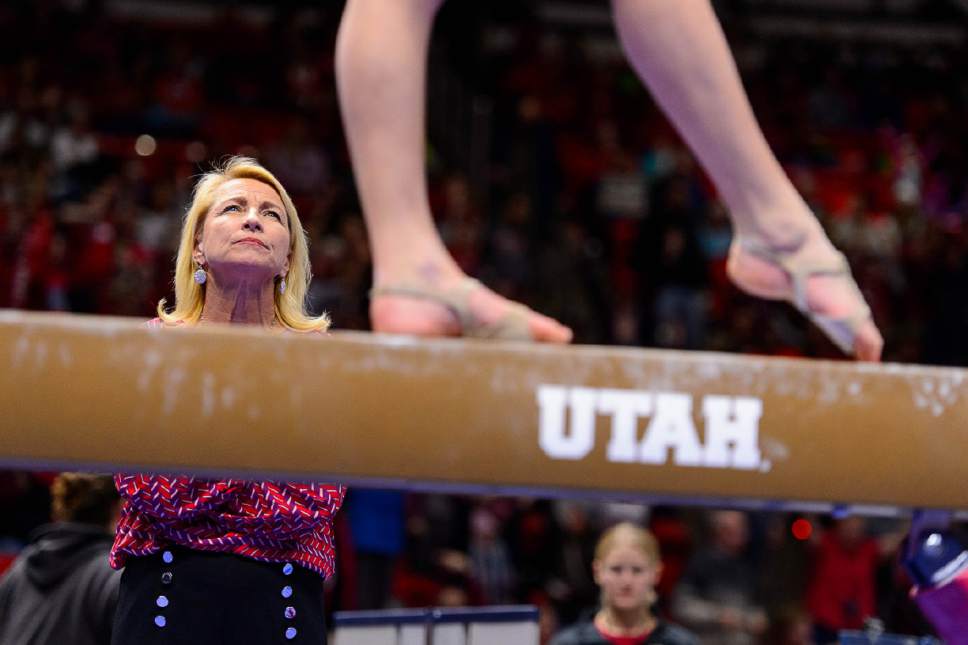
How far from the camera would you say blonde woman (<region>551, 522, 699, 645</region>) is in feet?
13.1

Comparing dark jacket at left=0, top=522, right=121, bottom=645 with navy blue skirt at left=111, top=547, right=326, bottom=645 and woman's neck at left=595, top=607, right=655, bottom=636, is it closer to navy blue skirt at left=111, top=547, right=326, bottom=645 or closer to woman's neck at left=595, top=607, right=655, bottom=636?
navy blue skirt at left=111, top=547, right=326, bottom=645

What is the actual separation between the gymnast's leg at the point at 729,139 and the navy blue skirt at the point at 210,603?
2.81 ft

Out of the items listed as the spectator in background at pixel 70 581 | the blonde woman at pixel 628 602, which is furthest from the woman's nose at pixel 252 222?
the blonde woman at pixel 628 602

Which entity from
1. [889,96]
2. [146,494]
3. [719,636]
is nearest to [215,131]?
[719,636]

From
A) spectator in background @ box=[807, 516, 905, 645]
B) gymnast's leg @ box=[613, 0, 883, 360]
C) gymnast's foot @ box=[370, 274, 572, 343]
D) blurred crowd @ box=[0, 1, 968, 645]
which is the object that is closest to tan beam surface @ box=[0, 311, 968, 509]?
gymnast's foot @ box=[370, 274, 572, 343]

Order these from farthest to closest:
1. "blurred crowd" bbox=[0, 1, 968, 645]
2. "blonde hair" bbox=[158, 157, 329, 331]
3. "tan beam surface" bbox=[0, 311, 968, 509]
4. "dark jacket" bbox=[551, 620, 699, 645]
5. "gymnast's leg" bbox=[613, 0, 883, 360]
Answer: "blurred crowd" bbox=[0, 1, 968, 645], "dark jacket" bbox=[551, 620, 699, 645], "blonde hair" bbox=[158, 157, 329, 331], "gymnast's leg" bbox=[613, 0, 883, 360], "tan beam surface" bbox=[0, 311, 968, 509]

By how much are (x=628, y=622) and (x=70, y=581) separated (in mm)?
1828

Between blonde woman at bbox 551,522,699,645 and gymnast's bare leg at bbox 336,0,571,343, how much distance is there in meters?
2.50

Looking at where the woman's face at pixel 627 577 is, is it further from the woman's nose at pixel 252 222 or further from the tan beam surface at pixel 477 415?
the tan beam surface at pixel 477 415

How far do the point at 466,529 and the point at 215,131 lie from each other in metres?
4.35

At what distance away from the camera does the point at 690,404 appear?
1403mm

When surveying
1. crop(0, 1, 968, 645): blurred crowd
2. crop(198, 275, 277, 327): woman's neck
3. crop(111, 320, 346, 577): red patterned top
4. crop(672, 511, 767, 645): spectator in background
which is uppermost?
crop(0, 1, 968, 645): blurred crowd

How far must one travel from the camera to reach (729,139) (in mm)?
1758

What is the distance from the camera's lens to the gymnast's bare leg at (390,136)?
5.51ft
